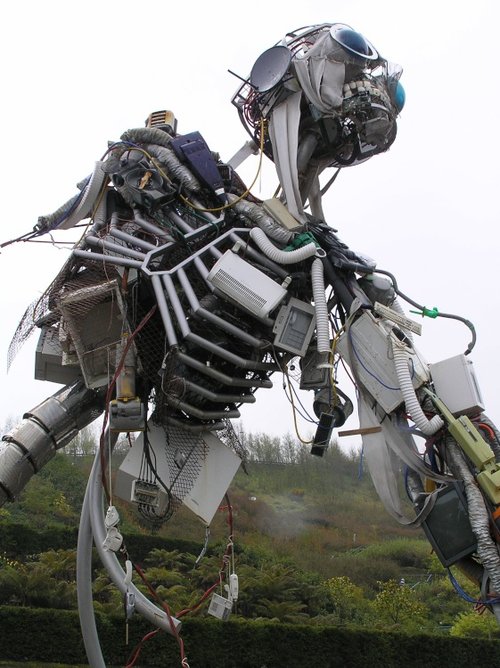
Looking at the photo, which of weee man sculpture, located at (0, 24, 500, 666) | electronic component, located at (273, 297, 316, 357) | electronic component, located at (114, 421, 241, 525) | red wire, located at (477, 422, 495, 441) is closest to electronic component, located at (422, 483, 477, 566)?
weee man sculpture, located at (0, 24, 500, 666)

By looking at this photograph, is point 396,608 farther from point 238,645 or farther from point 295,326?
point 295,326

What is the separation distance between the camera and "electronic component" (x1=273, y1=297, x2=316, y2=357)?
7.30 metres

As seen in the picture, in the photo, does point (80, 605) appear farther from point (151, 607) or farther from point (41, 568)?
point (41, 568)

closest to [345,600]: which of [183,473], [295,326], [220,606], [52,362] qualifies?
[220,606]

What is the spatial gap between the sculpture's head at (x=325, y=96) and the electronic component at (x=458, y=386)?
7.98 ft

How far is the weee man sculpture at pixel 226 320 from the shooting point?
6.85m

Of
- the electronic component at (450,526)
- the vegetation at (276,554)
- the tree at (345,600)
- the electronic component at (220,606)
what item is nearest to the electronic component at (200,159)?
the electronic component at (450,526)

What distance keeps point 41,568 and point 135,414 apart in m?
10.3

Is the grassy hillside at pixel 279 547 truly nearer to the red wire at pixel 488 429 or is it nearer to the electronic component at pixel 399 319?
the electronic component at pixel 399 319

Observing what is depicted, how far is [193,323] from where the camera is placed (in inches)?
288

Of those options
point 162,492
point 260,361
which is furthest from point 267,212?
point 162,492

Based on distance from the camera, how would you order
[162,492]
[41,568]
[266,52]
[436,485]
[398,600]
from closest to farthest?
[436,485]
[162,492]
[266,52]
[41,568]
[398,600]

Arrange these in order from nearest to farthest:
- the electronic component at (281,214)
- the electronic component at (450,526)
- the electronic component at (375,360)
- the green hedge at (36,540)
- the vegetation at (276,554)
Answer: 1. the electronic component at (450,526)
2. the electronic component at (375,360)
3. the electronic component at (281,214)
4. the vegetation at (276,554)
5. the green hedge at (36,540)

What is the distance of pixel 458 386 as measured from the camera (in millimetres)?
6711
